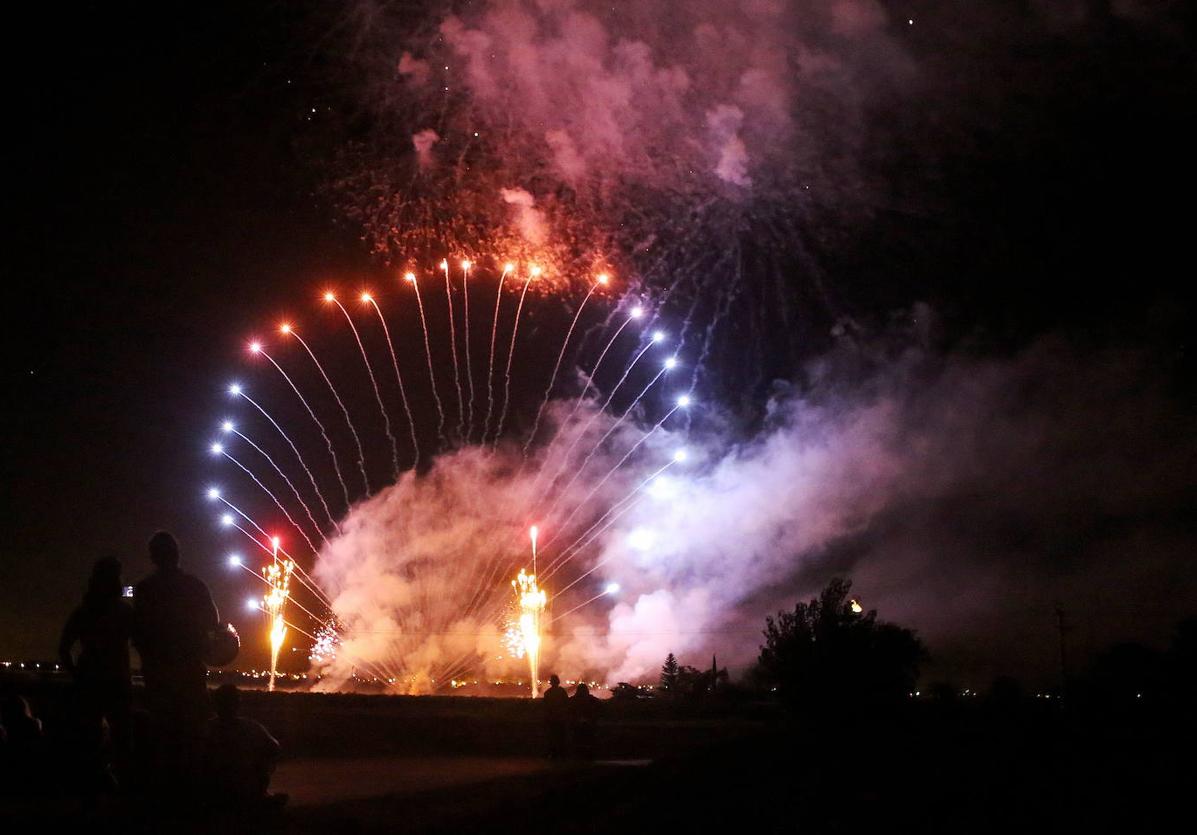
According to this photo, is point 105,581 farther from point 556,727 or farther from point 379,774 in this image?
point 556,727

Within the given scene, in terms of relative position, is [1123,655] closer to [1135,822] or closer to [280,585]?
[280,585]

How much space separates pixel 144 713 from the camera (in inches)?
268

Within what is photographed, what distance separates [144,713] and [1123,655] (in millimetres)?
83536

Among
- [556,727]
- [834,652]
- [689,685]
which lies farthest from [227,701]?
[689,685]

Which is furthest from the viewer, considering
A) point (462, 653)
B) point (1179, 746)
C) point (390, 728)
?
point (462, 653)

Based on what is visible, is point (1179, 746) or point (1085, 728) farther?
point (1085, 728)

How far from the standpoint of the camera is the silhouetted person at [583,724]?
11961 millimetres

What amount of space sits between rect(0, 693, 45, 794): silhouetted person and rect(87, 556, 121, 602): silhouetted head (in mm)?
1313

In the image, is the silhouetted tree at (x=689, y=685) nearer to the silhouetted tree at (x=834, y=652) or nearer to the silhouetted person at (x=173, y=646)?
the silhouetted tree at (x=834, y=652)

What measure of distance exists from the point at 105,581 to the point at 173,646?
0.60 meters

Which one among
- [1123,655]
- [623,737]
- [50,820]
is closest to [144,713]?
[50,820]

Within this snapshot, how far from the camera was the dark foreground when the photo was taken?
231 inches

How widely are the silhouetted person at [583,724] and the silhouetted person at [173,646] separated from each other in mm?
6202

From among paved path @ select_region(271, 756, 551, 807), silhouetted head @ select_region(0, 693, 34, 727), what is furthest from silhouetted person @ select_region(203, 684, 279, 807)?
silhouetted head @ select_region(0, 693, 34, 727)
